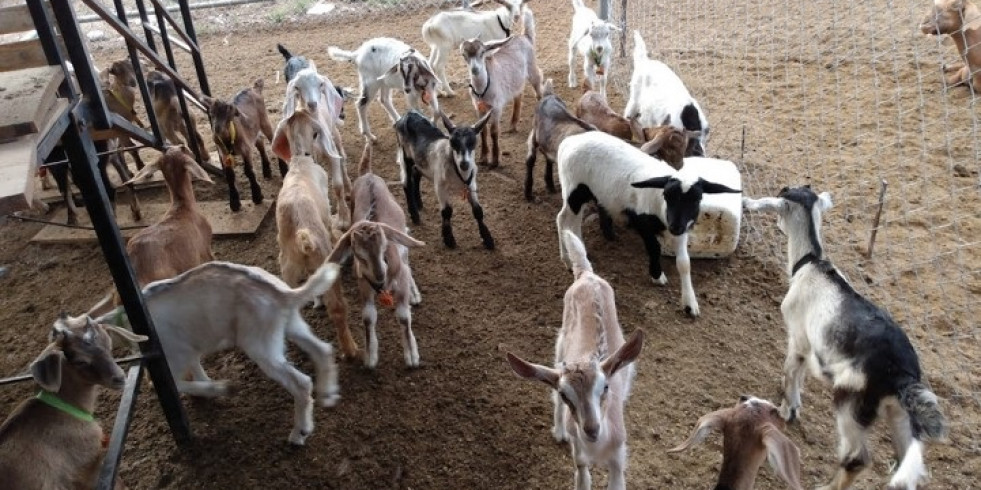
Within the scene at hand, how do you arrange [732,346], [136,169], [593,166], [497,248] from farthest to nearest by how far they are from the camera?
[136,169] → [497,248] → [593,166] → [732,346]

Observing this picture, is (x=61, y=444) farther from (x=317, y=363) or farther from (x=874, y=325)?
(x=874, y=325)

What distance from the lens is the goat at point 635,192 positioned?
491 centimetres

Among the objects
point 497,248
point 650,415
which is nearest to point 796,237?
point 650,415

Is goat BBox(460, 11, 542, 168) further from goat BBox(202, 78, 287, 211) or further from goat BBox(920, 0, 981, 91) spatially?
goat BBox(920, 0, 981, 91)

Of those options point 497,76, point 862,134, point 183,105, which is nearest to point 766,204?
point 862,134

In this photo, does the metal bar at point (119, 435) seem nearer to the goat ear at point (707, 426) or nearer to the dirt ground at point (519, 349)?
the dirt ground at point (519, 349)

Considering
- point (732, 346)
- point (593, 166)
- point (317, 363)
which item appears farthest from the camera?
point (593, 166)

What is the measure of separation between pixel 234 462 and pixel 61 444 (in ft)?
3.22

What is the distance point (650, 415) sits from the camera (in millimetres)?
4293

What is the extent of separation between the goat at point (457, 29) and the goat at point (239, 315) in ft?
17.8

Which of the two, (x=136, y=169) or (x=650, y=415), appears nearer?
(x=650, y=415)

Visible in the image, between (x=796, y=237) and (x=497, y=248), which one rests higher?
(x=796, y=237)

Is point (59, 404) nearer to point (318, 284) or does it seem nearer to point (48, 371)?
point (48, 371)

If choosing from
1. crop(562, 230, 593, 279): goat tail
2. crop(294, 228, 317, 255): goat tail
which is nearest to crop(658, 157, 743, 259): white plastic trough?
crop(562, 230, 593, 279): goat tail
